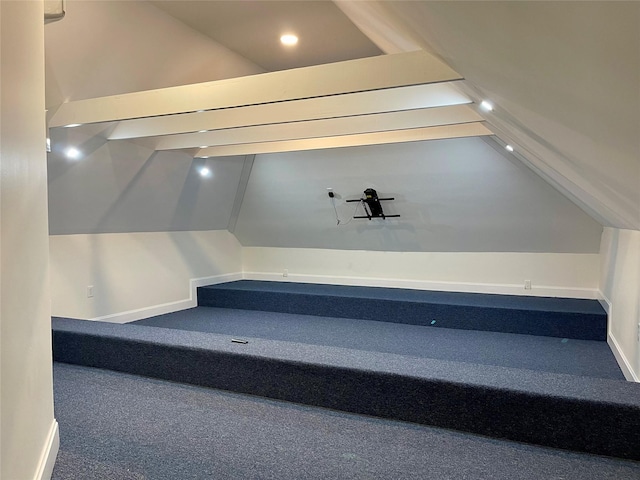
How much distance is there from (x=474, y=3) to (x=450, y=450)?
194 cm

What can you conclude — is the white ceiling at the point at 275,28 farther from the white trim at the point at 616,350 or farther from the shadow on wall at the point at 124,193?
the white trim at the point at 616,350

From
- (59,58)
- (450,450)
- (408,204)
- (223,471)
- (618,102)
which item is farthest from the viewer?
(408,204)

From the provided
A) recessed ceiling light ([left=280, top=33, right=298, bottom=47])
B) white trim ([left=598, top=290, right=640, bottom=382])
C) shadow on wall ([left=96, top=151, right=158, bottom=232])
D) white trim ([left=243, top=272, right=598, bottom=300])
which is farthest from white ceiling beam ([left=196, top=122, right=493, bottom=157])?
white trim ([left=243, top=272, right=598, bottom=300])

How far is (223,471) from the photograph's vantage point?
6.88 ft

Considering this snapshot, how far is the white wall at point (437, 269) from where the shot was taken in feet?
18.6

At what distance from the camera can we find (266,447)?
7.63ft

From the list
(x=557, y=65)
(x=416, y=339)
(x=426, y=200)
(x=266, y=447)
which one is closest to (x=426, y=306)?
(x=416, y=339)

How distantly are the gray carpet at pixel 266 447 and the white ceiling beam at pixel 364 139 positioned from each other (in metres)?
2.73

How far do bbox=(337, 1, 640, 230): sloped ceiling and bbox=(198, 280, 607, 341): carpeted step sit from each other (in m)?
2.60

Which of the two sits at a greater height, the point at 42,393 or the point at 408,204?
the point at 408,204

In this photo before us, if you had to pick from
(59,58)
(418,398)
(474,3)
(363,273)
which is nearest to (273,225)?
(363,273)

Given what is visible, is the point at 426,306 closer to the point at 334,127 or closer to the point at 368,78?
the point at 334,127

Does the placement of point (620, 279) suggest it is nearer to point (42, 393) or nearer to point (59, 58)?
point (42, 393)

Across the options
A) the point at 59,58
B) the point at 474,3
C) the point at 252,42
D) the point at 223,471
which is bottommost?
the point at 223,471
